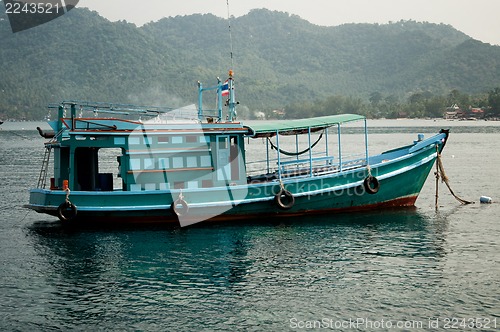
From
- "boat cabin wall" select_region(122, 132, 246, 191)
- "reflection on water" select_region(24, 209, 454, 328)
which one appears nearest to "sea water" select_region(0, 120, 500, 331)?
"reflection on water" select_region(24, 209, 454, 328)

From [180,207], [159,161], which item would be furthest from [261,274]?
[159,161]

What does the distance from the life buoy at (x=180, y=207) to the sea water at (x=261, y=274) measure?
2.36ft

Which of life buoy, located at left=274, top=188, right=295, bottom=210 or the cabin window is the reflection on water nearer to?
life buoy, located at left=274, top=188, right=295, bottom=210

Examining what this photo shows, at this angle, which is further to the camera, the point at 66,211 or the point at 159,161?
the point at 159,161

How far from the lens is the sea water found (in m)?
14.1

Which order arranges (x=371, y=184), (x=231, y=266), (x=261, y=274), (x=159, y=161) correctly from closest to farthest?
(x=261, y=274)
(x=231, y=266)
(x=159, y=161)
(x=371, y=184)

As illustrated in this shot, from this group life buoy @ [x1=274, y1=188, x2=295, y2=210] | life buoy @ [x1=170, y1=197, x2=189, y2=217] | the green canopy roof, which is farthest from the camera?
the green canopy roof

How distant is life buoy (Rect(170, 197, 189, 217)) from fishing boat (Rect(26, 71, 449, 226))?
35 mm

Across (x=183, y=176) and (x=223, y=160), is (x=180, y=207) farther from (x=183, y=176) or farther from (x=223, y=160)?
(x=223, y=160)

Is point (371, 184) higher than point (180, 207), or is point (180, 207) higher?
point (371, 184)

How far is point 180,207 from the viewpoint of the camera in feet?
72.7

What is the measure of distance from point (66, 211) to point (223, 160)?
19.3 feet

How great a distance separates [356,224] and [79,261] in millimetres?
10063

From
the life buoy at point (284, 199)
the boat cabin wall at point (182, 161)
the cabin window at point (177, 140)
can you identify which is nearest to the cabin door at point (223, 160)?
the boat cabin wall at point (182, 161)
